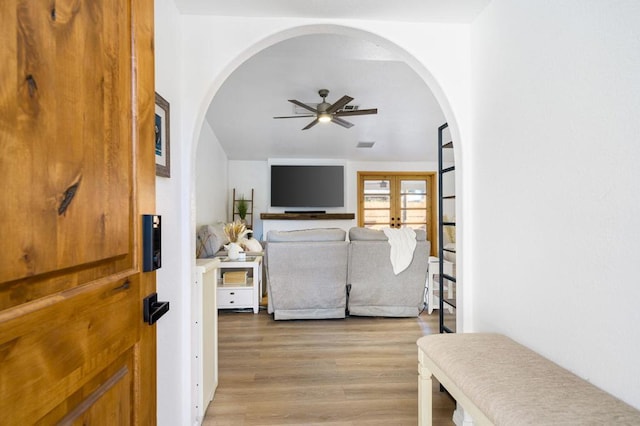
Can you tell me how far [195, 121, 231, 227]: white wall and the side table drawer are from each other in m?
1.42

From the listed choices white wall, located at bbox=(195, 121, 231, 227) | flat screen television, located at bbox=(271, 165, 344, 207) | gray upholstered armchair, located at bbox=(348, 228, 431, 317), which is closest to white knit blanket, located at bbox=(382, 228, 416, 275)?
gray upholstered armchair, located at bbox=(348, 228, 431, 317)

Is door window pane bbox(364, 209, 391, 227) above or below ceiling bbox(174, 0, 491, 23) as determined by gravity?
below

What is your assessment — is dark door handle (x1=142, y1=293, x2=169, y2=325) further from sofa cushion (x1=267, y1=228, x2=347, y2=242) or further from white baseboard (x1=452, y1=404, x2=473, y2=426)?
sofa cushion (x1=267, y1=228, x2=347, y2=242)

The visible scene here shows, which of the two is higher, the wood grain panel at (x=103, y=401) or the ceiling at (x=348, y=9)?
the ceiling at (x=348, y=9)

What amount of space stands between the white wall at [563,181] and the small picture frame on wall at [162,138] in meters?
1.55

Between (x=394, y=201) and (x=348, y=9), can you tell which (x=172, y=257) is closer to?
(x=348, y=9)

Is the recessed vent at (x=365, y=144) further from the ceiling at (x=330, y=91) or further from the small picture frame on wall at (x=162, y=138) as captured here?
the small picture frame on wall at (x=162, y=138)

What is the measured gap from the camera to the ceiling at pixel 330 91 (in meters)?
1.72

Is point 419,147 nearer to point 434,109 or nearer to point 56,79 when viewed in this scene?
point 434,109

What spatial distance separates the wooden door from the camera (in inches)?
18.8

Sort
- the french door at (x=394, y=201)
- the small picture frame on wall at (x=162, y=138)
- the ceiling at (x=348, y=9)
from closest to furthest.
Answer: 1. the small picture frame on wall at (x=162, y=138)
2. the ceiling at (x=348, y=9)
3. the french door at (x=394, y=201)

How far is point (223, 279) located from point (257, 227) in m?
3.24

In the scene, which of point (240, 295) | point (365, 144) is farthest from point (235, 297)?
point (365, 144)

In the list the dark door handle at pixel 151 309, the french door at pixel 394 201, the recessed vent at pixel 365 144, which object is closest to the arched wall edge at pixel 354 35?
the dark door handle at pixel 151 309
